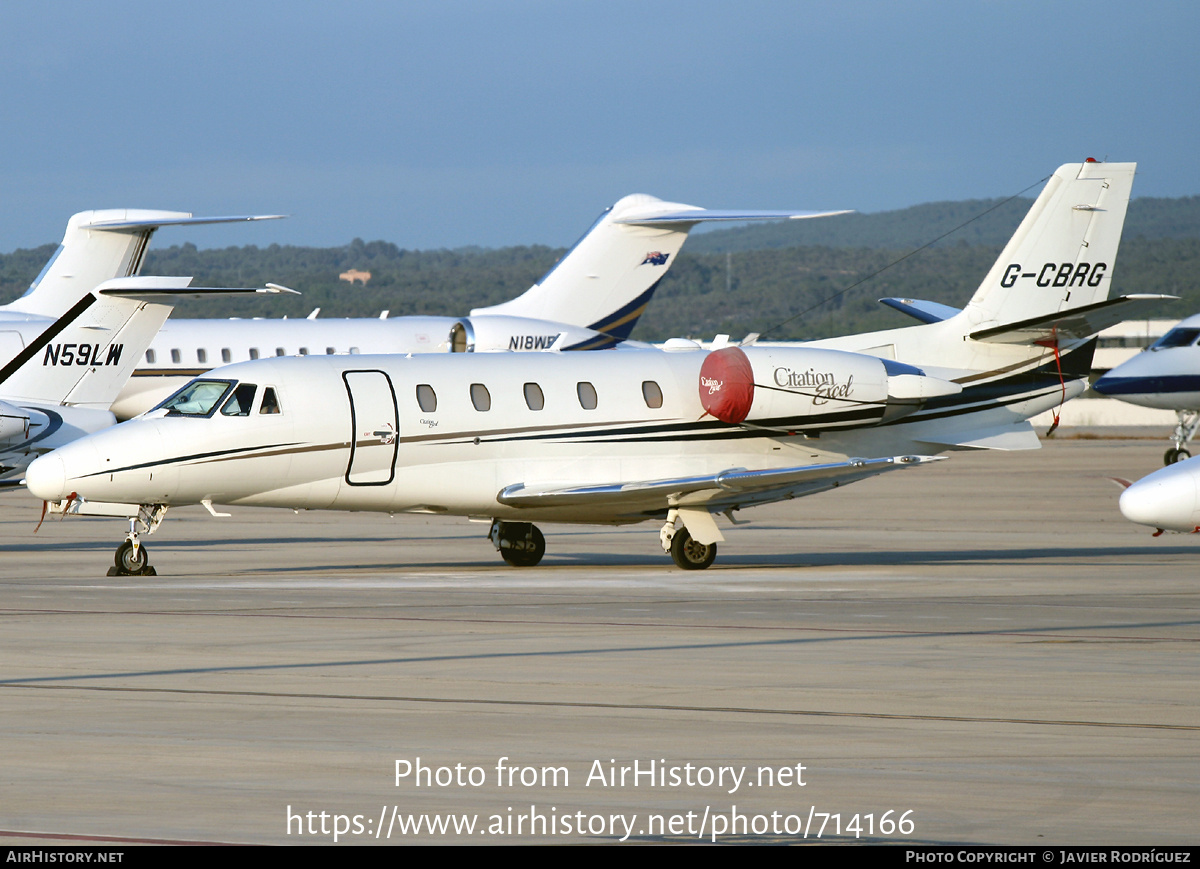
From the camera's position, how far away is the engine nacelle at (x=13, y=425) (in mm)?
24438

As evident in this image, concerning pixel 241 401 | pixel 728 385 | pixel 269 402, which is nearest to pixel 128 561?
pixel 241 401

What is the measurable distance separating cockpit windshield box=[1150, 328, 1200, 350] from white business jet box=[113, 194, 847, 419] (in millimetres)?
11973

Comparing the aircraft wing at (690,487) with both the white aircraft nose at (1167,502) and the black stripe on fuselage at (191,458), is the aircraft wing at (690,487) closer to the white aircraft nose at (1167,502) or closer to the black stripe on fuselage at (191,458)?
the black stripe on fuselage at (191,458)

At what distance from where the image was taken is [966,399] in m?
25.2

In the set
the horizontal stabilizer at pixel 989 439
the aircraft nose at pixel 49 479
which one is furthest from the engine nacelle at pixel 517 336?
the aircraft nose at pixel 49 479

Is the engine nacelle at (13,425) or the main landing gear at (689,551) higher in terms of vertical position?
the engine nacelle at (13,425)

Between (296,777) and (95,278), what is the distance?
88.6ft

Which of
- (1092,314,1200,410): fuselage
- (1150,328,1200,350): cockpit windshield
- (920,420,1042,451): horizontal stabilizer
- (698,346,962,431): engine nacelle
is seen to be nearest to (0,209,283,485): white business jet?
(698,346,962,431): engine nacelle

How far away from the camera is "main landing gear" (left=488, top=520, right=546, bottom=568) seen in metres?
24.4

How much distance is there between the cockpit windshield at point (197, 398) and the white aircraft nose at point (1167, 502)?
11.3 m

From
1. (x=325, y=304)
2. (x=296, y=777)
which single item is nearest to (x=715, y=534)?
(x=296, y=777)

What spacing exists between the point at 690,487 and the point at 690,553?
105 centimetres

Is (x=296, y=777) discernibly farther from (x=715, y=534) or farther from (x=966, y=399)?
(x=966, y=399)

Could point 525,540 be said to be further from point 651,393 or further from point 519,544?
point 651,393
